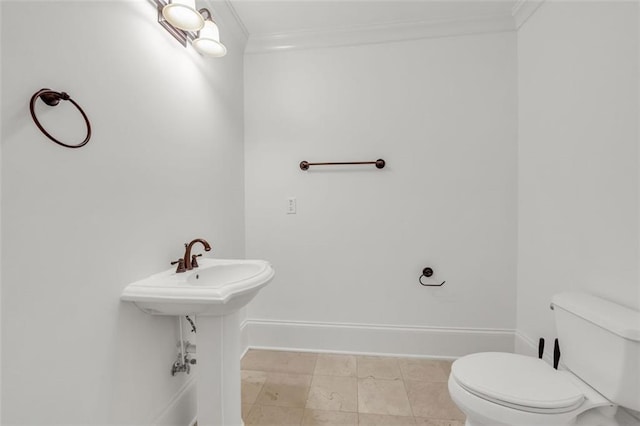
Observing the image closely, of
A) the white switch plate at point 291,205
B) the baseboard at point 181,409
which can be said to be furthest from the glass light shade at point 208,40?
the baseboard at point 181,409

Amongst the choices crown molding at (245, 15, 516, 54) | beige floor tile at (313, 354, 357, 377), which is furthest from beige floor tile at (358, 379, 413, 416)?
crown molding at (245, 15, 516, 54)

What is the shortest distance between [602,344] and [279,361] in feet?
5.59

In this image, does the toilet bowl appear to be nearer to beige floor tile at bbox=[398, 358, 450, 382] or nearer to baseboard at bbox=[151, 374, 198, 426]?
beige floor tile at bbox=[398, 358, 450, 382]

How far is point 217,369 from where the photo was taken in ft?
3.73

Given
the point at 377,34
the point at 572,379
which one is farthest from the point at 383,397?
the point at 377,34

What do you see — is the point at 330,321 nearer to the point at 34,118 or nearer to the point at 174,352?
the point at 174,352

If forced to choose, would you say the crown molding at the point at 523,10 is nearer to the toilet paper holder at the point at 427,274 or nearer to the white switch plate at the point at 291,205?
the toilet paper holder at the point at 427,274

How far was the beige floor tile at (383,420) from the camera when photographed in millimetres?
1356

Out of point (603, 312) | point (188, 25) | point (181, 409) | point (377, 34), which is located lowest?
point (181, 409)

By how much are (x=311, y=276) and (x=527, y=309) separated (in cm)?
144

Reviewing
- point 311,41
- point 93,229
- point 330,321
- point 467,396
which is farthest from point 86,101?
point 330,321

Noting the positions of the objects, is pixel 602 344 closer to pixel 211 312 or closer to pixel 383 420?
pixel 383 420

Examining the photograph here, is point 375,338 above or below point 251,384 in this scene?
above

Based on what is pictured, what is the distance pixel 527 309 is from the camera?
5.78ft
